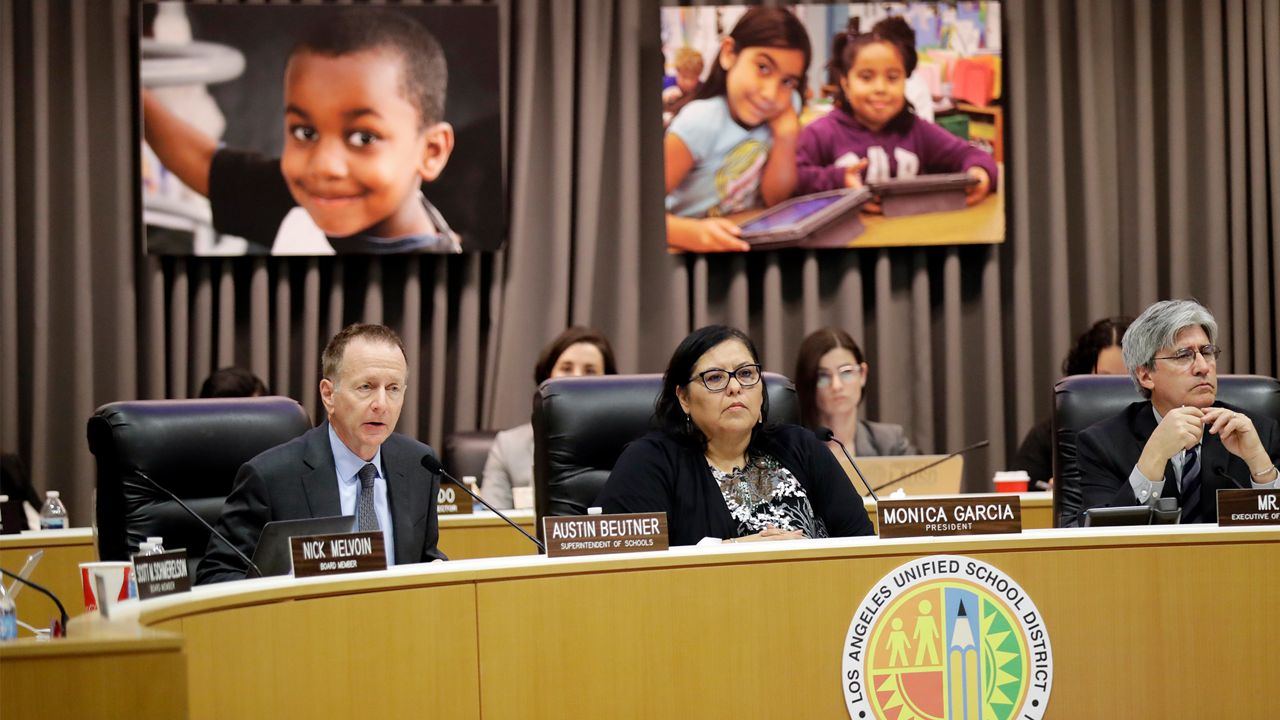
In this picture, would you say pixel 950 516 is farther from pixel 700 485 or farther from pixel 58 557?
pixel 58 557

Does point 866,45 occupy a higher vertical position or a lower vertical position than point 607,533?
higher

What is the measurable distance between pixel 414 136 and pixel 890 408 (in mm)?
2052

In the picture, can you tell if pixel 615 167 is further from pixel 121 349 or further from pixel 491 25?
pixel 121 349

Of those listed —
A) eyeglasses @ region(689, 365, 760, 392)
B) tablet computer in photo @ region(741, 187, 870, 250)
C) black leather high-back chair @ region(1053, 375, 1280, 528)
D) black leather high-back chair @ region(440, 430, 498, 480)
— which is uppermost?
tablet computer in photo @ region(741, 187, 870, 250)

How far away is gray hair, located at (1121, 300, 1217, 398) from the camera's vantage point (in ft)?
9.68

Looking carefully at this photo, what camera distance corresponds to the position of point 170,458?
2.82 meters

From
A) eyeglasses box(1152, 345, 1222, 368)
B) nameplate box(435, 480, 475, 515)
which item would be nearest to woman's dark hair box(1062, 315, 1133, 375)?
eyeglasses box(1152, 345, 1222, 368)

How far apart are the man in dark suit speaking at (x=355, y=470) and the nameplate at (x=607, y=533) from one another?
614mm

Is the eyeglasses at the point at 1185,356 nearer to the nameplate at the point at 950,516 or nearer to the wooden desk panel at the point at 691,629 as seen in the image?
the wooden desk panel at the point at 691,629

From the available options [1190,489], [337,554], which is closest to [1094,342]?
[1190,489]

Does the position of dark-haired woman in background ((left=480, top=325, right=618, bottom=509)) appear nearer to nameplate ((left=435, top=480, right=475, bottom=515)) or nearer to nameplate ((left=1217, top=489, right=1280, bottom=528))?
nameplate ((left=435, top=480, right=475, bottom=515))

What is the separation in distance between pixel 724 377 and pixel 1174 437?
0.93 meters

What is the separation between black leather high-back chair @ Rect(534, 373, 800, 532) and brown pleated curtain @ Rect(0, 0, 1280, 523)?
197 cm

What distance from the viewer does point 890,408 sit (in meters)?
5.18
